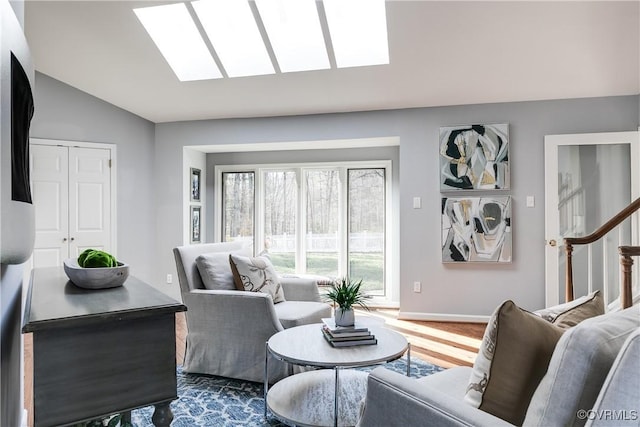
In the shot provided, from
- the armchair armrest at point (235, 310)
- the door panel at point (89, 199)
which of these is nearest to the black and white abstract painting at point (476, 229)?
the armchair armrest at point (235, 310)

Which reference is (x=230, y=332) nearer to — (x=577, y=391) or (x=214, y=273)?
(x=214, y=273)

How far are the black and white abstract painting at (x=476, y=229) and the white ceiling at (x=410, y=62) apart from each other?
1047 millimetres

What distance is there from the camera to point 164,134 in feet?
17.2

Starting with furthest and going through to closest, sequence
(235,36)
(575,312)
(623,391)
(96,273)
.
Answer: (235,36)
(575,312)
(96,273)
(623,391)

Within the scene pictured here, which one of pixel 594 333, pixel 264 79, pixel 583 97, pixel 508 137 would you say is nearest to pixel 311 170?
pixel 264 79

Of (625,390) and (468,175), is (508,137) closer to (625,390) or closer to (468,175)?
(468,175)

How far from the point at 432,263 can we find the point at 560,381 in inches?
144

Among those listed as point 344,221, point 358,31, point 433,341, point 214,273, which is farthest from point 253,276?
point 344,221

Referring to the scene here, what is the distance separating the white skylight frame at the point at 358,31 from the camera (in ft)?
11.7

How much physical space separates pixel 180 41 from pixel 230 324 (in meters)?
2.85

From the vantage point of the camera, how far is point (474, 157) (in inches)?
169

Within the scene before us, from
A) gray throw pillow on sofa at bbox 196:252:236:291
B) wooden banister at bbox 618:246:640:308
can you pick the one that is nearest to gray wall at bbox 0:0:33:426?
gray throw pillow on sofa at bbox 196:252:236:291

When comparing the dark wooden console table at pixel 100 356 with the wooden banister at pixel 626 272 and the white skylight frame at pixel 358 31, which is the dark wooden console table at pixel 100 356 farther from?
the white skylight frame at pixel 358 31

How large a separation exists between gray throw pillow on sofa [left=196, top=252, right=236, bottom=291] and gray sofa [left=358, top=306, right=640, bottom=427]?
197 cm
